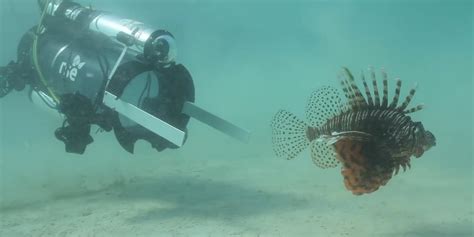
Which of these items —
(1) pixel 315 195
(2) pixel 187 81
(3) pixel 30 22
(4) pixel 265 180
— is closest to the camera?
(2) pixel 187 81

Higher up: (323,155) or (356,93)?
(356,93)

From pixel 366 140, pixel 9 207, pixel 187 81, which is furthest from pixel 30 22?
pixel 366 140

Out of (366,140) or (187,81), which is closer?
(366,140)

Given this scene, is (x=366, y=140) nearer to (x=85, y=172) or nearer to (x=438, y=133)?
(x=85, y=172)

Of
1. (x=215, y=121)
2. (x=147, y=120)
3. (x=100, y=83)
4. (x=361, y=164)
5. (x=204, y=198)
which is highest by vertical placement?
(x=100, y=83)

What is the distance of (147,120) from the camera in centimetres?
437

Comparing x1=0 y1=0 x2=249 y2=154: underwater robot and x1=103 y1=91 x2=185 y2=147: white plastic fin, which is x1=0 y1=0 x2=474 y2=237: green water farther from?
x1=103 y1=91 x2=185 y2=147: white plastic fin

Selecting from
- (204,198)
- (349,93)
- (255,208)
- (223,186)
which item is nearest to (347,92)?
(349,93)

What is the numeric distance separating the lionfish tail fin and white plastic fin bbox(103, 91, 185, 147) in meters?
1.35

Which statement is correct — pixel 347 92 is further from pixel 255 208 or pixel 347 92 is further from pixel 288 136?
pixel 255 208

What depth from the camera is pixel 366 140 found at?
212 centimetres

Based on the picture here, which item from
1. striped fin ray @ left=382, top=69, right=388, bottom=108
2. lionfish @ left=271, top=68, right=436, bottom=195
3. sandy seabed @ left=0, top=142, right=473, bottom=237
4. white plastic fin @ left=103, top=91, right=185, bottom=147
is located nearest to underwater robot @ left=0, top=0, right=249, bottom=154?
white plastic fin @ left=103, top=91, right=185, bottom=147

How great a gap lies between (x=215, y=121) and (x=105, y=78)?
1403 mm

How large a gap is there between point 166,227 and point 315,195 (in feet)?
8.29
